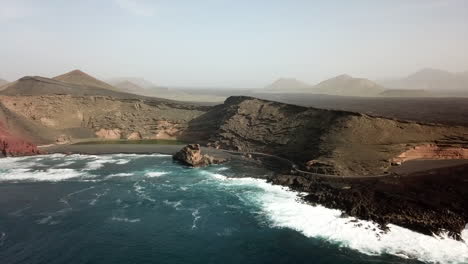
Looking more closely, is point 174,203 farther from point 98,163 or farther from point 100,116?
point 100,116

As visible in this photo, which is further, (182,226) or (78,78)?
(78,78)

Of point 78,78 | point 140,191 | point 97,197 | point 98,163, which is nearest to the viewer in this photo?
point 97,197

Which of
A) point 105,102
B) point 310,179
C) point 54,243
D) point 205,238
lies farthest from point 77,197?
point 105,102

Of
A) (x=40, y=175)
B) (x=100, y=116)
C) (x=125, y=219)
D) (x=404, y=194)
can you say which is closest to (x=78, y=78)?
(x=100, y=116)

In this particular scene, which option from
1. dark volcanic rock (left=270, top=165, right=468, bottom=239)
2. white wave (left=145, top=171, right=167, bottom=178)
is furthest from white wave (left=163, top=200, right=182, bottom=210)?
dark volcanic rock (left=270, top=165, right=468, bottom=239)

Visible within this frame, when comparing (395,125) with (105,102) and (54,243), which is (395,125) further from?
(105,102)

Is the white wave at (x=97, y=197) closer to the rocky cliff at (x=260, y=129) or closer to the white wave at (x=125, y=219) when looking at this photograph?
A: the white wave at (x=125, y=219)
